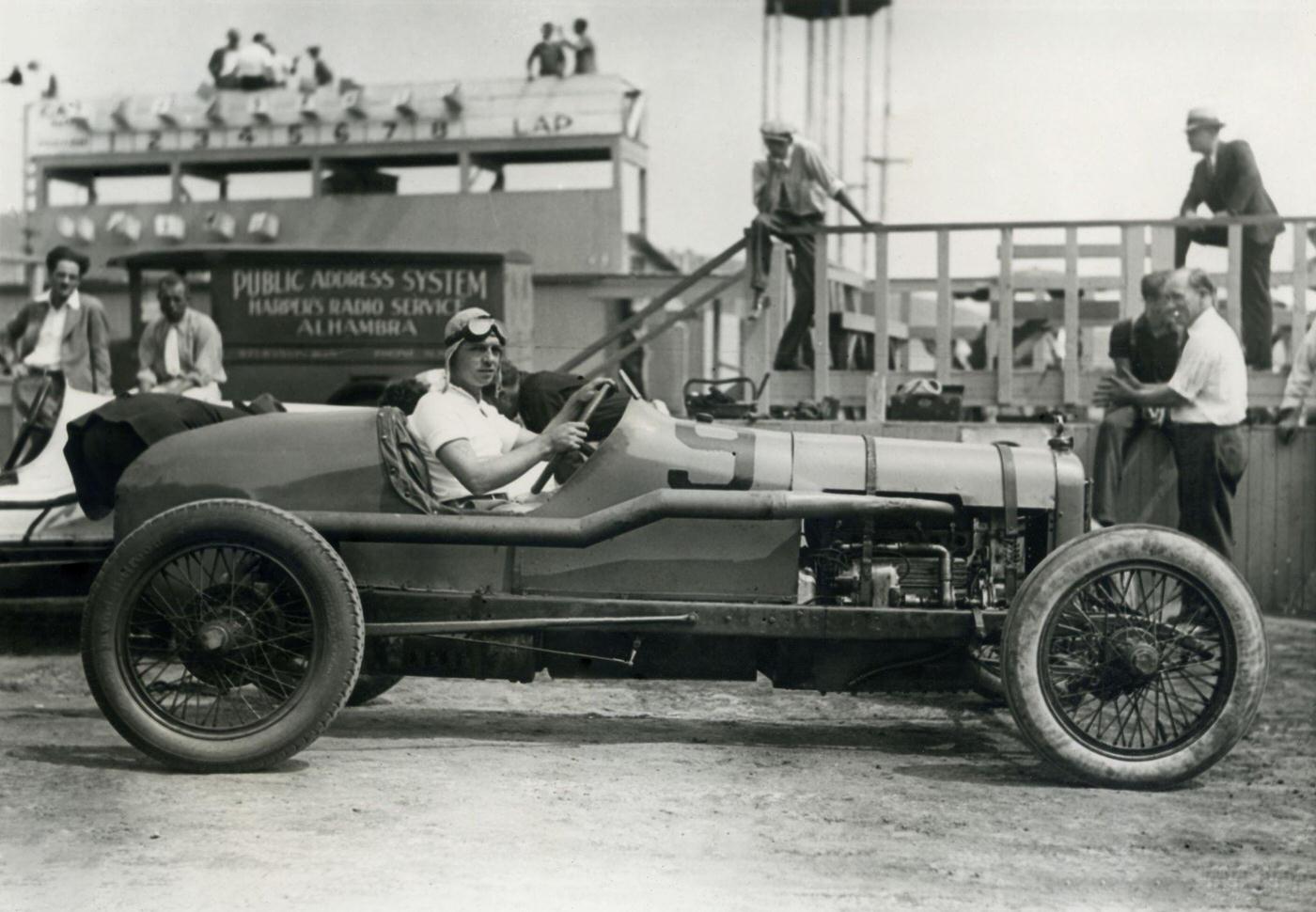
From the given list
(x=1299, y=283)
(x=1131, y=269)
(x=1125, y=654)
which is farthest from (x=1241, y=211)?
(x=1125, y=654)

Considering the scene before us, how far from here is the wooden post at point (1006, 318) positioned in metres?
9.69

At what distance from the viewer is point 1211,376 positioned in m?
7.84

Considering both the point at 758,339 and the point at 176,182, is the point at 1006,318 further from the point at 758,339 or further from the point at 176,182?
the point at 176,182

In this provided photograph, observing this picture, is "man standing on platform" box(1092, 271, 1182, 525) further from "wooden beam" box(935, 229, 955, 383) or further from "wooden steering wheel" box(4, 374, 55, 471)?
"wooden steering wheel" box(4, 374, 55, 471)

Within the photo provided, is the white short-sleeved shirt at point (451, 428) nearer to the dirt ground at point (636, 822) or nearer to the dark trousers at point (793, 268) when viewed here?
the dirt ground at point (636, 822)

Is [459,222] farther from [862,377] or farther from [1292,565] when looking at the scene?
[1292,565]

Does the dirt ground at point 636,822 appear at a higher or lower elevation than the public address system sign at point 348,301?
lower

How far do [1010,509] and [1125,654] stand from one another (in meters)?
0.59

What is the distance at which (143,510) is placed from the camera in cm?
518

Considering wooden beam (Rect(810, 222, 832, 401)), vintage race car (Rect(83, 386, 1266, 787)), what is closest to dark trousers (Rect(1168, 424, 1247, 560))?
wooden beam (Rect(810, 222, 832, 401))

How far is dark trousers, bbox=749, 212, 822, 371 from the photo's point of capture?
33.6 feet

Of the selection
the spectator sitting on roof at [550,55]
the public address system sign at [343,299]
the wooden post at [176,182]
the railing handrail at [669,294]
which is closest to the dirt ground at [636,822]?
the railing handrail at [669,294]

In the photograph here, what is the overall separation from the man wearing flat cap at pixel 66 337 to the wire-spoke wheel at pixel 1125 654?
688 cm

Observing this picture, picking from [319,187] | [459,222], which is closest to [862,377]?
[459,222]
